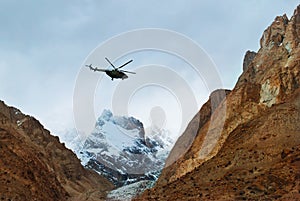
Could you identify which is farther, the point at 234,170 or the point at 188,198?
the point at 234,170

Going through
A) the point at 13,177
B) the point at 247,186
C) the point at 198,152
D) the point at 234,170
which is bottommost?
the point at 13,177

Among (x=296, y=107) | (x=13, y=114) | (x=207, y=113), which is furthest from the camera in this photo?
(x=13, y=114)

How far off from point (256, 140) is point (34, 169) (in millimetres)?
33321

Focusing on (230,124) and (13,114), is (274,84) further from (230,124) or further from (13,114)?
(13,114)

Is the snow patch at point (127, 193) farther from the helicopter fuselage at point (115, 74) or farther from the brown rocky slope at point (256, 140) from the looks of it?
the helicopter fuselage at point (115, 74)

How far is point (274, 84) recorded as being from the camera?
57.0 m

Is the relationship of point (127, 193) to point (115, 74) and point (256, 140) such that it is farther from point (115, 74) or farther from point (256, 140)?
point (115, 74)

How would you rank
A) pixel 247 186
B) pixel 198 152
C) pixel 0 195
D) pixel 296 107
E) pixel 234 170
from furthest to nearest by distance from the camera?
pixel 198 152 < pixel 296 107 < pixel 0 195 < pixel 234 170 < pixel 247 186

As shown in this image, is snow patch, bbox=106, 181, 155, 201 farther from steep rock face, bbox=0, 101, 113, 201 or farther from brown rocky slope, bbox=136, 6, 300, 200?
brown rocky slope, bbox=136, 6, 300, 200

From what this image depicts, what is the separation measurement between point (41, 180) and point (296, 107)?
1387 inches

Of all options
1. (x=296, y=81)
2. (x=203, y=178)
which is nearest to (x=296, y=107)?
(x=296, y=81)

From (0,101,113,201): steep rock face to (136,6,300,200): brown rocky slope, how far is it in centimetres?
1542

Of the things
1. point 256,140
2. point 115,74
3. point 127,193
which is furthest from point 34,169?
point 256,140

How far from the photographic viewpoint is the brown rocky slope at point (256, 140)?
32875 millimetres
